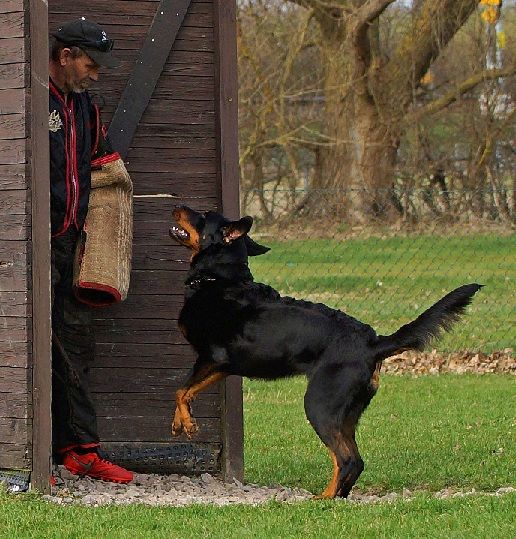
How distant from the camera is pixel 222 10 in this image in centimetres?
678

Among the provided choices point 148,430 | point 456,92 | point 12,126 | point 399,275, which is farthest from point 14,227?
point 456,92

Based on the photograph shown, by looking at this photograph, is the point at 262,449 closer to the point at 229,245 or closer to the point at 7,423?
the point at 229,245

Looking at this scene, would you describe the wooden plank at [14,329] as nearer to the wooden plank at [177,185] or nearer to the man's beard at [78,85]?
the man's beard at [78,85]

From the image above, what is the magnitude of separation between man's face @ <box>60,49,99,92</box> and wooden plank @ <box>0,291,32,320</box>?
4.04ft

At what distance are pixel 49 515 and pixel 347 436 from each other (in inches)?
63.3

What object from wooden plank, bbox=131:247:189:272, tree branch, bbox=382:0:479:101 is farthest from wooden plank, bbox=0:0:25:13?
tree branch, bbox=382:0:479:101

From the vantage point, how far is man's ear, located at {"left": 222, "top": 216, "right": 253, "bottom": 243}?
6.16m

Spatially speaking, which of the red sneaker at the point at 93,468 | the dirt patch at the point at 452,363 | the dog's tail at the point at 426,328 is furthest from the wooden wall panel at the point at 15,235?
the dirt patch at the point at 452,363

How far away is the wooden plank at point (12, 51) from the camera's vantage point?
18.2 feet

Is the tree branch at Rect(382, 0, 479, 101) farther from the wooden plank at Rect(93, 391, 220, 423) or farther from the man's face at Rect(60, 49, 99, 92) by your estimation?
the man's face at Rect(60, 49, 99, 92)

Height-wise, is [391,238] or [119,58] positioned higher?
[119,58]

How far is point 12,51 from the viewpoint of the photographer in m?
5.57

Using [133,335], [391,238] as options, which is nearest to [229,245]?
[133,335]

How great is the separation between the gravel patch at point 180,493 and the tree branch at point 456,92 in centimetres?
1802
